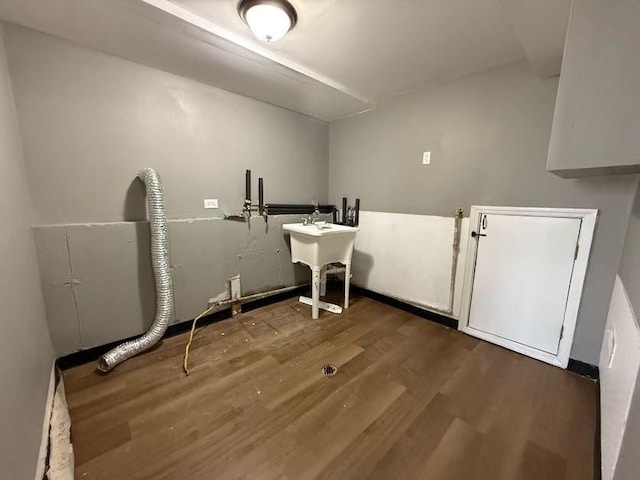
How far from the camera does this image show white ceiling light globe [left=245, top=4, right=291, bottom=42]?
1.29 meters

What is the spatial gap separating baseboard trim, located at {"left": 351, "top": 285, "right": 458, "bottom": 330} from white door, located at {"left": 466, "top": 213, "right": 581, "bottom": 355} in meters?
0.17

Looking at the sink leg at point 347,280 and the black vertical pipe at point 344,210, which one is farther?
the black vertical pipe at point 344,210

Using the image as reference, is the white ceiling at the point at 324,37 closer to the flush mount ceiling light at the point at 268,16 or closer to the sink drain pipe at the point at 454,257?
the flush mount ceiling light at the point at 268,16

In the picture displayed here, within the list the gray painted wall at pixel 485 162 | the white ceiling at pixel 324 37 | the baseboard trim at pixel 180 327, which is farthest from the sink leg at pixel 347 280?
the white ceiling at pixel 324 37

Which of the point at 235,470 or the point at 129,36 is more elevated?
the point at 129,36

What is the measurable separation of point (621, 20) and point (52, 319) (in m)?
3.27

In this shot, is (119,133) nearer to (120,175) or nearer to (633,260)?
(120,175)

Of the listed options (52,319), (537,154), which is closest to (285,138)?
(537,154)

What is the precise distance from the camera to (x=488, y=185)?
2004 millimetres

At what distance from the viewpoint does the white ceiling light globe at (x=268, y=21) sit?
4.22 feet

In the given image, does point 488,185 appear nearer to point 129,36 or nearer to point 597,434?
point 597,434

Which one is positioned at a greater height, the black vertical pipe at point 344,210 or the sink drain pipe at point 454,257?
the black vertical pipe at point 344,210

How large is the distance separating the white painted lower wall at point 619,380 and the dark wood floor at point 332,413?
10.0 inches

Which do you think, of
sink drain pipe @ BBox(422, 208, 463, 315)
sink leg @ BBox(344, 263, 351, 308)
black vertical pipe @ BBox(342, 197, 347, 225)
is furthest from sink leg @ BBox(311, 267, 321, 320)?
sink drain pipe @ BBox(422, 208, 463, 315)
